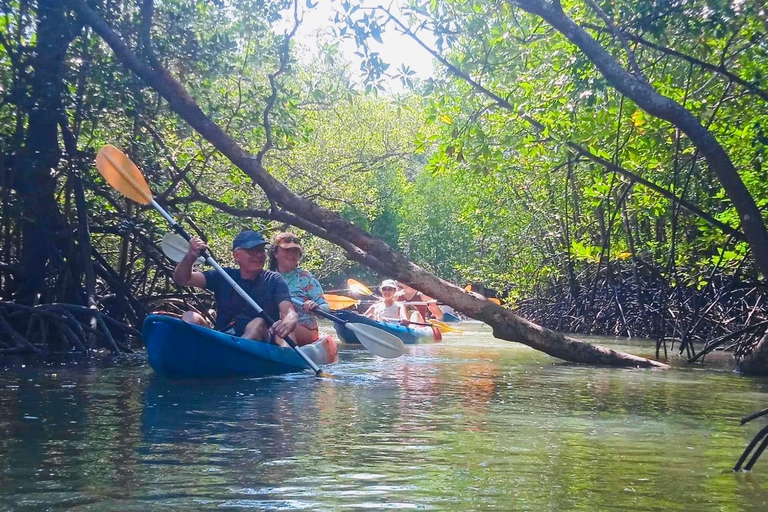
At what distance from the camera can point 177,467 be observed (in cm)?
366

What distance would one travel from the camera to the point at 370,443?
4340 millimetres

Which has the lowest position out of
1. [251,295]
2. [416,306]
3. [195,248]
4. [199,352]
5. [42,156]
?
[199,352]

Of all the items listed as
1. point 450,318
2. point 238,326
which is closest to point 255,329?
point 238,326

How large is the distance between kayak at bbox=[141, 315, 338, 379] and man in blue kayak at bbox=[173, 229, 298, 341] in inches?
7.7

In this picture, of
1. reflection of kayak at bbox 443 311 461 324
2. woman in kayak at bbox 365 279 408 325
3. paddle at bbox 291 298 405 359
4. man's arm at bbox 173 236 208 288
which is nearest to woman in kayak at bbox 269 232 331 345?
paddle at bbox 291 298 405 359

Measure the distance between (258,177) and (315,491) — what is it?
4330 millimetres

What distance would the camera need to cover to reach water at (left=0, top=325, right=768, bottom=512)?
3252 millimetres

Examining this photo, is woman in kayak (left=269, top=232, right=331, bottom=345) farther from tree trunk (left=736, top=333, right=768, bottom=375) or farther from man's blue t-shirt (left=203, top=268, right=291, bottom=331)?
tree trunk (left=736, top=333, right=768, bottom=375)

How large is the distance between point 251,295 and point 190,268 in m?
0.63

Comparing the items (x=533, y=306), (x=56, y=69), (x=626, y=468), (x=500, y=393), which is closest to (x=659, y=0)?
(x=500, y=393)

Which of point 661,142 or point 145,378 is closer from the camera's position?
point 145,378

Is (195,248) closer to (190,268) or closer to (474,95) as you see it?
(190,268)

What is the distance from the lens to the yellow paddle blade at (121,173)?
23.7 feet

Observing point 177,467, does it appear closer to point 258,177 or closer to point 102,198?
point 258,177
